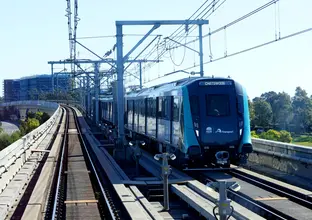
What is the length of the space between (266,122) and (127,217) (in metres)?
49.9

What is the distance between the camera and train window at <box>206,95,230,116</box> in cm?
1653

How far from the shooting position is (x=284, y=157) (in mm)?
16312

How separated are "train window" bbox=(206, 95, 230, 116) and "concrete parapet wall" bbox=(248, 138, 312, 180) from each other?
6.81 feet

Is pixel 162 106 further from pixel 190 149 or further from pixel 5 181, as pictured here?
pixel 5 181

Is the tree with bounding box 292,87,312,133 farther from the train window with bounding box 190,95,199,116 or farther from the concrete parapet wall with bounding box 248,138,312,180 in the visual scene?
the train window with bounding box 190,95,199,116

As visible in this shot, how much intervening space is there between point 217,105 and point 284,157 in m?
2.65

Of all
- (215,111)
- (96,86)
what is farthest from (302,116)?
(215,111)

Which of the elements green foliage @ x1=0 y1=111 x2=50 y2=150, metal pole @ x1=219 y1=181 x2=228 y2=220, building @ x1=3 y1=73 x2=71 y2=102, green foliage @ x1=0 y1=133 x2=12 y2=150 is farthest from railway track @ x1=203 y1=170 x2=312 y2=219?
building @ x1=3 y1=73 x2=71 y2=102

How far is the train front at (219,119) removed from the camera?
16.3 m

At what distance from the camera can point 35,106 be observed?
10031 cm

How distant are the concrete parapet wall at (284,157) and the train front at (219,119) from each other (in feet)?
3.40

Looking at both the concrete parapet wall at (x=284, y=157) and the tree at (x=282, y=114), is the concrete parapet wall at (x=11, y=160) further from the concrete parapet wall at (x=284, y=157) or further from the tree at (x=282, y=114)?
the tree at (x=282, y=114)

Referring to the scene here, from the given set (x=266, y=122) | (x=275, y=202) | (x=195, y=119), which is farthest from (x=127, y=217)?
(x=266, y=122)

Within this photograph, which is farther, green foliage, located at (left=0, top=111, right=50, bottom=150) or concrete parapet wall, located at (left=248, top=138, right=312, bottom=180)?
green foliage, located at (left=0, top=111, right=50, bottom=150)
